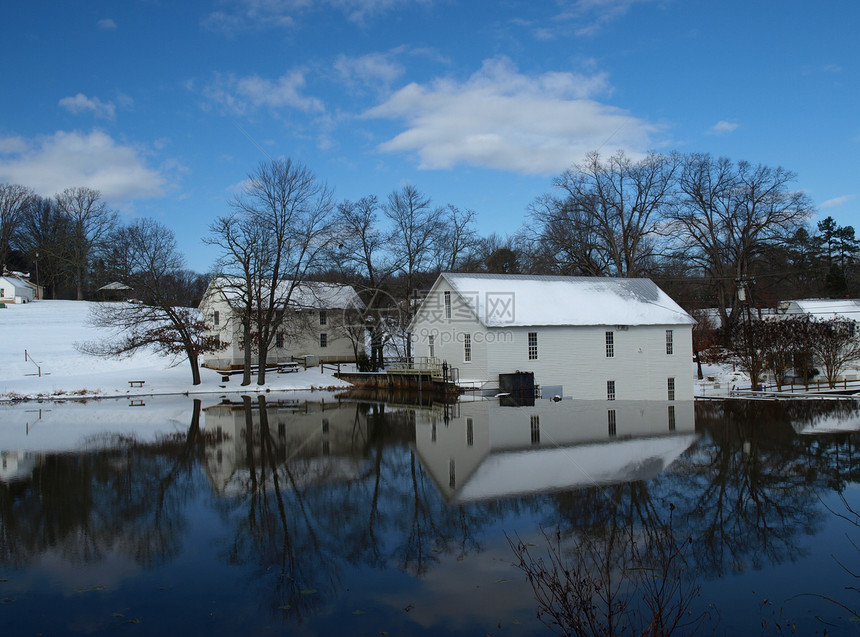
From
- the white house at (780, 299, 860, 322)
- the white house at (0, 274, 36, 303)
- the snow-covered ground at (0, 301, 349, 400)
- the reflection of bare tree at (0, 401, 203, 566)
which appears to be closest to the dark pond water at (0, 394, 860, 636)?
the reflection of bare tree at (0, 401, 203, 566)

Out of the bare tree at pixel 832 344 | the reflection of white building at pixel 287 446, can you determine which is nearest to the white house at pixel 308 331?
the reflection of white building at pixel 287 446

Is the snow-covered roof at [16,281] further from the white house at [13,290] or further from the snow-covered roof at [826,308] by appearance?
the snow-covered roof at [826,308]

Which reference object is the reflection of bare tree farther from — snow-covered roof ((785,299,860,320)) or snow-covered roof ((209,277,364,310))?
snow-covered roof ((785,299,860,320))

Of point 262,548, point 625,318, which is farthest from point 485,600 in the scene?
point 625,318

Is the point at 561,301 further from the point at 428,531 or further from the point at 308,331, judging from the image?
the point at 428,531

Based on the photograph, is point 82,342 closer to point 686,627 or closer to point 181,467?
point 181,467

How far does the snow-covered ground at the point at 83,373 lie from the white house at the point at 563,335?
36.0ft

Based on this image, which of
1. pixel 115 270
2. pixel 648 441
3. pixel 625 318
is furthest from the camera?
pixel 115 270

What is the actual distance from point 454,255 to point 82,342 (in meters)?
30.6

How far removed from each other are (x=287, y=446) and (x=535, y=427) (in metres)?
8.30

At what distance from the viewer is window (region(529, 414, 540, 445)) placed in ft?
62.5

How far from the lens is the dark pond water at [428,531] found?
7.63 meters

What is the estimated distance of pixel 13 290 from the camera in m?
71.2

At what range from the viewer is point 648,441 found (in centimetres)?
1883
